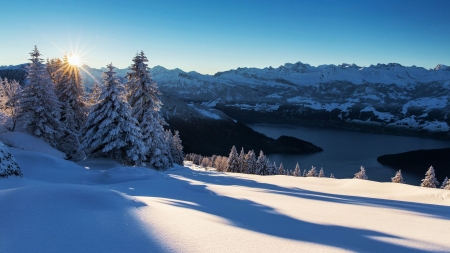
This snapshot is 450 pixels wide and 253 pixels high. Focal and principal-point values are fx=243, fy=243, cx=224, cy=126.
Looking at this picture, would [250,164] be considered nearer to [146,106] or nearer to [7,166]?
[146,106]

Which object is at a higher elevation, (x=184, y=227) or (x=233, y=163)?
(x=184, y=227)

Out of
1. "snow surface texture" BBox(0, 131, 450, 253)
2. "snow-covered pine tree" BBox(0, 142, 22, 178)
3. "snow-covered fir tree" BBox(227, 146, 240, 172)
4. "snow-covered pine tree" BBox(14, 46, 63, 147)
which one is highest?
"snow-covered pine tree" BBox(14, 46, 63, 147)

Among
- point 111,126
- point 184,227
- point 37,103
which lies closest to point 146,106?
point 111,126

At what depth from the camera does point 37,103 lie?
2191 cm

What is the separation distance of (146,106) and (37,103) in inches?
381

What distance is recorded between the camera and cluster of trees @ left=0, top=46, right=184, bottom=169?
1842cm

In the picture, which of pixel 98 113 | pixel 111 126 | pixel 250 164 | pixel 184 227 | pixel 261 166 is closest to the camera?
pixel 184 227

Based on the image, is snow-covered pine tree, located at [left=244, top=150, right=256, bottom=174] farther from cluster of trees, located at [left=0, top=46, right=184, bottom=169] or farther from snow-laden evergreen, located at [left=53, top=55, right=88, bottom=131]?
snow-laden evergreen, located at [left=53, top=55, right=88, bottom=131]

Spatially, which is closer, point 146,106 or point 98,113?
point 98,113

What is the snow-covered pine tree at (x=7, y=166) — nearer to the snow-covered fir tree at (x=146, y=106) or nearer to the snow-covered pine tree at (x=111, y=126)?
the snow-covered pine tree at (x=111, y=126)

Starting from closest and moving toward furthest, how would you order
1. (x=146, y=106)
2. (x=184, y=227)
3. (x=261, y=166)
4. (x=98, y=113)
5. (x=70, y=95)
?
(x=184, y=227)
(x=98, y=113)
(x=146, y=106)
(x=70, y=95)
(x=261, y=166)

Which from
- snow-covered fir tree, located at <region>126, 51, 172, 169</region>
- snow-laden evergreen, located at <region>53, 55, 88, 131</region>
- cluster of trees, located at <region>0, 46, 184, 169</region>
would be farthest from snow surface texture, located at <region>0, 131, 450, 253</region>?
snow-laden evergreen, located at <region>53, 55, 88, 131</region>

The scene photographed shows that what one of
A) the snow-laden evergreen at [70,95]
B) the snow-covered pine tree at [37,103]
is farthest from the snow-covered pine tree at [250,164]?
the snow-covered pine tree at [37,103]

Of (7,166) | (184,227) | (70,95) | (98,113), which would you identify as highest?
(70,95)
